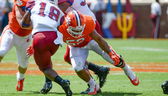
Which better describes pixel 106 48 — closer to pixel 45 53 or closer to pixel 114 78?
pixel 45 53

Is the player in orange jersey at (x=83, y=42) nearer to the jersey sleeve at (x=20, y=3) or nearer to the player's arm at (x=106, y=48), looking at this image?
the player's arm at (x=106, y=48)

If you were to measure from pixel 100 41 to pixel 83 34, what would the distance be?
0.41m

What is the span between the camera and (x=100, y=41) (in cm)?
935

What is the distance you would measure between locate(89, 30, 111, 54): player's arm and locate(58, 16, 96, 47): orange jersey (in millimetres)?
117

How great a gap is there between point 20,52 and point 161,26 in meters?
17.3

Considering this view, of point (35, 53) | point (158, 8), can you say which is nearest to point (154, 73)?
point (35, 53)

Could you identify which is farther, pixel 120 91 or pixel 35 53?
pixel 120 91

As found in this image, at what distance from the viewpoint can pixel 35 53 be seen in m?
8.59

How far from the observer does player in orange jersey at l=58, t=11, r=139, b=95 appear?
8.98 m

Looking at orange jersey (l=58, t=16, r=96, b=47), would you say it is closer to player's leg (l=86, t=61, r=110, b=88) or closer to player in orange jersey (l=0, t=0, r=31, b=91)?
player's leg (l=86, t=61, r=110, b=88)

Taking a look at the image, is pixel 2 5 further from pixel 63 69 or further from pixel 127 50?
pixel 63 69

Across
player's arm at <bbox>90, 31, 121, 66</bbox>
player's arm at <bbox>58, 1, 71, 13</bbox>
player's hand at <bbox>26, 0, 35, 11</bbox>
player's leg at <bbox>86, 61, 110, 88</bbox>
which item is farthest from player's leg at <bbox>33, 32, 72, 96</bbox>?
player's leg at <bbox>86, 61, 110, 88</bbox>

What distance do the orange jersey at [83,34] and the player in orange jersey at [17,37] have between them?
3.63ft

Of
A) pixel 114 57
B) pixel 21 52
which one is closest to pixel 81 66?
pixel 114 57
